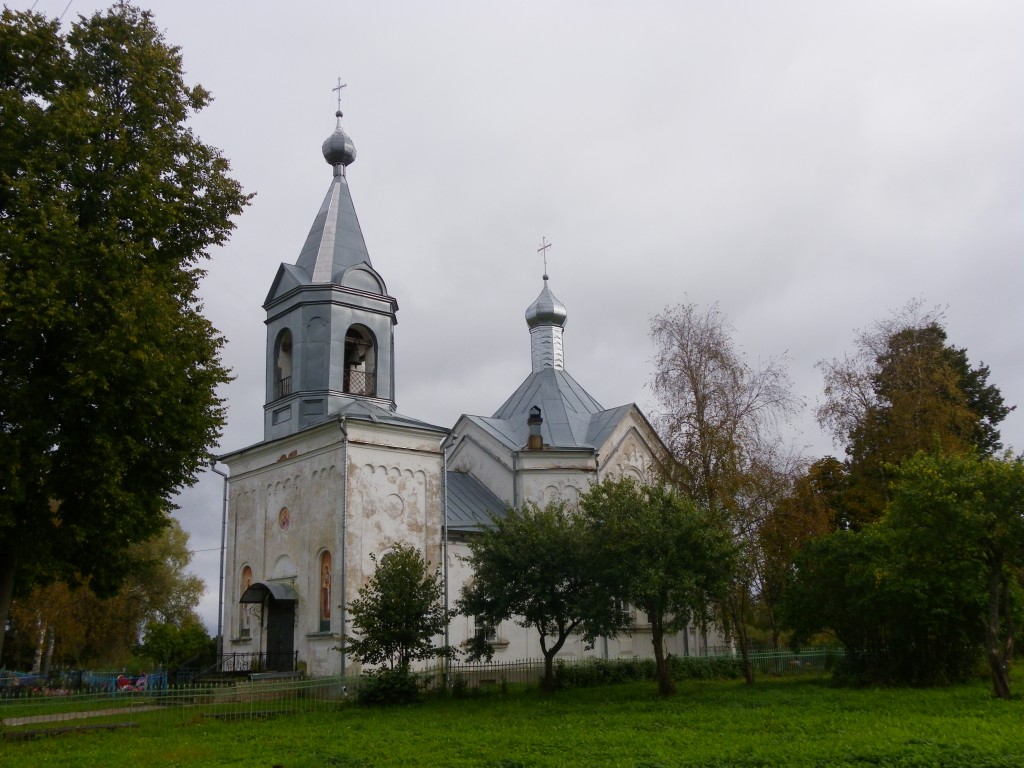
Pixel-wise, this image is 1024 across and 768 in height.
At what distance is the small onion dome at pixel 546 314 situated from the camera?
1298 inches

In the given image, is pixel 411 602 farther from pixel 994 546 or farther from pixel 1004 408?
pixel 1004 408

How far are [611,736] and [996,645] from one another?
Answer: 766cm

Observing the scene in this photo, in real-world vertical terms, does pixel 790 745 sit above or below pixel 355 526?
below

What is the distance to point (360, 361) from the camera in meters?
24.8

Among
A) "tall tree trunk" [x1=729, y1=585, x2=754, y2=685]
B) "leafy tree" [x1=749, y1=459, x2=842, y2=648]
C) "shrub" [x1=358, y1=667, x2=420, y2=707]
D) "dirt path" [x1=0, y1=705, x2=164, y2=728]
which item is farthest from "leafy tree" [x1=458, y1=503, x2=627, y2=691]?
"dirt path" [x1=0, y1=705, x2=164, y2=728]

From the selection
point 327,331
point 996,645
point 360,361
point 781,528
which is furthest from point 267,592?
point 996,645

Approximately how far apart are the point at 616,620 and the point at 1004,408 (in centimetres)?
2391

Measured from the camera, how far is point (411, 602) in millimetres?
19016

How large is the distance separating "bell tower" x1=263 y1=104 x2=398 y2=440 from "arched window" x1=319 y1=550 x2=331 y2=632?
3663 mm

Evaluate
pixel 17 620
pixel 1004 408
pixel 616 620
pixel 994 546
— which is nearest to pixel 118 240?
pixel 616 620

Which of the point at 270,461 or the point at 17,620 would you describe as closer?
the point at 270,461

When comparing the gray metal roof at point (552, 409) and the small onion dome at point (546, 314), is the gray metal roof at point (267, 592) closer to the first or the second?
the gray metal roof at point (552, 409)

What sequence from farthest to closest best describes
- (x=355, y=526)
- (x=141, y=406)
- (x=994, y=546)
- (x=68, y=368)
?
(x=355, y=526) → (x=994, y=546) → (x=141, y=406) → (x=68, y=368)

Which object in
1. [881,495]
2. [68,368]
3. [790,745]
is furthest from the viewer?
[881,495]
